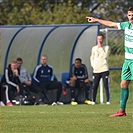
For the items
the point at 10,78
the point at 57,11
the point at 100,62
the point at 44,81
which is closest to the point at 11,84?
the point at 10,78

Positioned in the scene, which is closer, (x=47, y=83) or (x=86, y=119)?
(x=86, y=119)

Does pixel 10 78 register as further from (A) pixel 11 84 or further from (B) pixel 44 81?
(B) pixel 44 81

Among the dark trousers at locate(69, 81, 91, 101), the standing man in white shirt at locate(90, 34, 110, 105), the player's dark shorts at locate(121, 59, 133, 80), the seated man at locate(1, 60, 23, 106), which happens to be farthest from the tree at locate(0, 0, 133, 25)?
the player's dark shorts at locate(121, 59, 133, 80)

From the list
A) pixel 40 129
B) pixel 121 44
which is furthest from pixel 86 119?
pixel 121 44

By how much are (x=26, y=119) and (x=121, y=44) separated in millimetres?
10667

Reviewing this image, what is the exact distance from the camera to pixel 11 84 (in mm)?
22422

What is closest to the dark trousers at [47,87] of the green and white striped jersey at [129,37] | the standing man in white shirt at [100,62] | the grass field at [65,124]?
the standing man in white shirt at [100,62]

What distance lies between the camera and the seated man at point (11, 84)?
22.4 metres

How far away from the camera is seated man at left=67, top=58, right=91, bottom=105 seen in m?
22.9

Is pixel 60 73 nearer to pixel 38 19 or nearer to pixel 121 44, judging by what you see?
pixel 121 44

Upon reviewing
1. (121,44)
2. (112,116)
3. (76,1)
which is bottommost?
(112,116)

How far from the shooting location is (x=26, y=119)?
13.9 metres

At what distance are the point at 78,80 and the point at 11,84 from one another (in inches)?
84.7

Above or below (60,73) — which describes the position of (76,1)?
above
